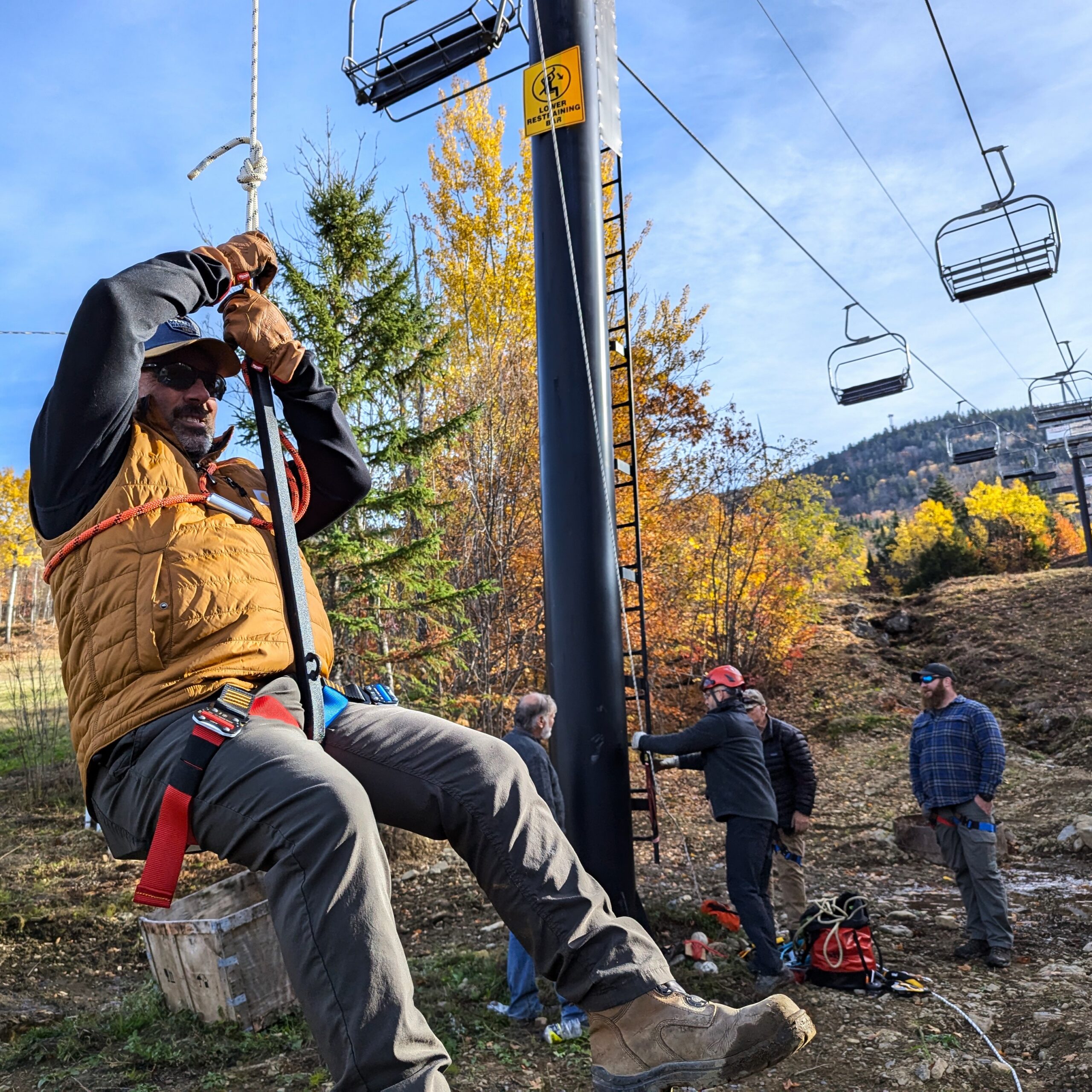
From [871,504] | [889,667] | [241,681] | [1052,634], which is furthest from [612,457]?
[871,504]

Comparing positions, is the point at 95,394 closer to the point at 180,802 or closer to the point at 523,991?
the point at 180,802

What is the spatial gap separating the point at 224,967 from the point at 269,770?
153 inches

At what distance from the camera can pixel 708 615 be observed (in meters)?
17.7

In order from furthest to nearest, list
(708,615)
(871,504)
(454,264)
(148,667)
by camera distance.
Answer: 1. (871,504)
2. (708,615)
3. (454,264)
4. (148,667)

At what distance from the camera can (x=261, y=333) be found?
2334mm

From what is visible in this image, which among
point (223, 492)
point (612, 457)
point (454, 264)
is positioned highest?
point (454, 264)

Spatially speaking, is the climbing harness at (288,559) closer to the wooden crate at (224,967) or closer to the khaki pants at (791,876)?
the wooden crate at (224,967)

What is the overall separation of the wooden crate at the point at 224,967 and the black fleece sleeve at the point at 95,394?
3658 millimetres

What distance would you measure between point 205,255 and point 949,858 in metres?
6.45

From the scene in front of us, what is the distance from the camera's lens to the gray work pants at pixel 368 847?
1.62 meters

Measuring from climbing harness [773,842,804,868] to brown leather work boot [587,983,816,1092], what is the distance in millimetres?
5336

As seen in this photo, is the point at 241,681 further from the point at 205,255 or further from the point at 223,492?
the point at 205,255

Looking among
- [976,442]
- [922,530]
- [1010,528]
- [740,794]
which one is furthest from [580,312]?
[922,530]

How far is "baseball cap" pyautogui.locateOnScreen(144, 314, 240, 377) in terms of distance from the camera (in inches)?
90.5
